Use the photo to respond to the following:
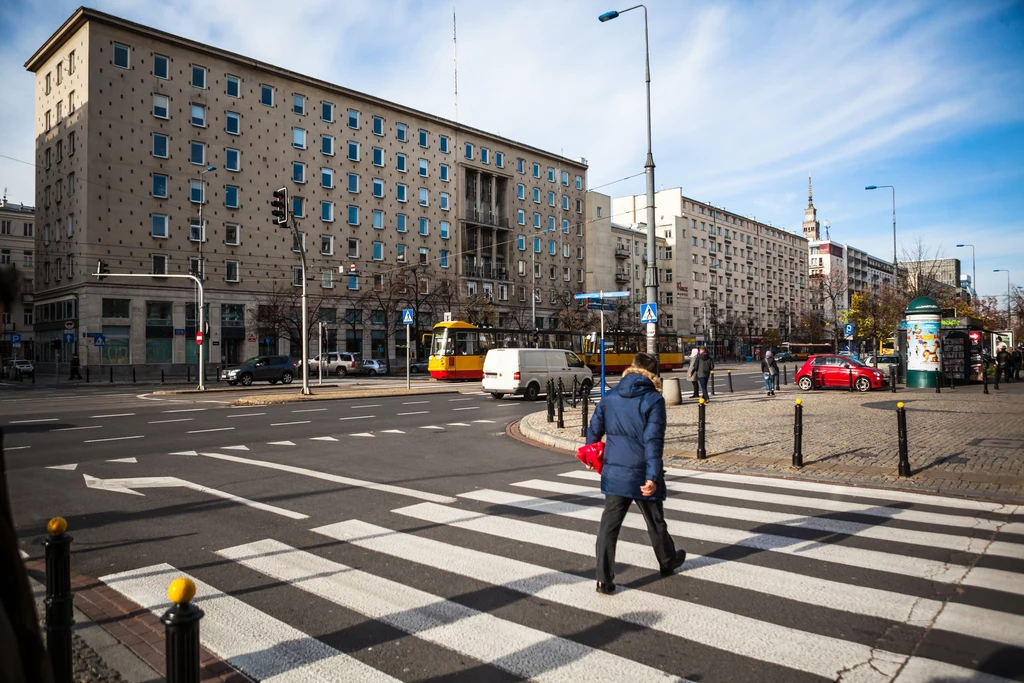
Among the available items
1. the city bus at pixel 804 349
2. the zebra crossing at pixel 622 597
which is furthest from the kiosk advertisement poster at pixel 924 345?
the city bus at pixel 804 349

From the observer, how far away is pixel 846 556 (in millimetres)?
5625

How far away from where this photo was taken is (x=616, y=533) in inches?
191

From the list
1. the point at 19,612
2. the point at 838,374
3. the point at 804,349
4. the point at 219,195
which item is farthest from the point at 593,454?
the point at 804,349

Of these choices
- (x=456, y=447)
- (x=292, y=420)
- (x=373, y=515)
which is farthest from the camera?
(x=292, y=420)

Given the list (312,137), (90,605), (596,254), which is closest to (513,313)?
(596,254)

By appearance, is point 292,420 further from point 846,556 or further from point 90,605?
point 846,556

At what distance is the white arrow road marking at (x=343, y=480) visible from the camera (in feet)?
26.3

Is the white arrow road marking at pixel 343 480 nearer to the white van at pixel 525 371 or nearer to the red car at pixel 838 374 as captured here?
the white van at pixel 525 371

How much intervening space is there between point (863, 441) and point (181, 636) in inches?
487

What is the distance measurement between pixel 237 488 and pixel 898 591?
24.5 ft

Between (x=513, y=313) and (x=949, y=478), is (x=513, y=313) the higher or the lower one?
the higher one

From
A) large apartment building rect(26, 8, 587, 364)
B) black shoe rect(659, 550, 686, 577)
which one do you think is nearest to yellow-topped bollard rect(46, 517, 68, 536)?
black shoe rect(659, 550, 686, 577)

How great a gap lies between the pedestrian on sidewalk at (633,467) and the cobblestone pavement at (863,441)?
520 centimetres

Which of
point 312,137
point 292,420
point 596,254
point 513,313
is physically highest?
point 312,137
